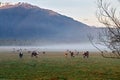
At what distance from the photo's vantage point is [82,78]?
95.2ft

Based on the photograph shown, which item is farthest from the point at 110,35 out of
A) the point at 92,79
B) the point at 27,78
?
the point at 27,78

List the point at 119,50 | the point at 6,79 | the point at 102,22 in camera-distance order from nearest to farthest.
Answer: the point at 119,50 → the point at 102,22 → the point at 6,79

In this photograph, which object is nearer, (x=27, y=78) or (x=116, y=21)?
(x=116, y=21)

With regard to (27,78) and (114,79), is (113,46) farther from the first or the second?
(27,78)

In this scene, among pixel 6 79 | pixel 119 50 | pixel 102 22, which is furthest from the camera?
pixel 6 79

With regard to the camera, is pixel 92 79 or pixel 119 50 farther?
pixel 92 79

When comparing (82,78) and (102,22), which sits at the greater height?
(102,22)

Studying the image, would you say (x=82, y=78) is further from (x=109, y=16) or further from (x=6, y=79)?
(x=109, y=16)

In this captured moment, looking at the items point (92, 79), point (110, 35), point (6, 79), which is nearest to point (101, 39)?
point (110, 35)

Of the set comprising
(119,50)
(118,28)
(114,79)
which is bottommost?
(114,79)

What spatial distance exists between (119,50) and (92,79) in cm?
1015

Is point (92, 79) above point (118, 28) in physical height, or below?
below

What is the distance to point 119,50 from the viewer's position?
18.8m

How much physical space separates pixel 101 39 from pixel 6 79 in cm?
1190
